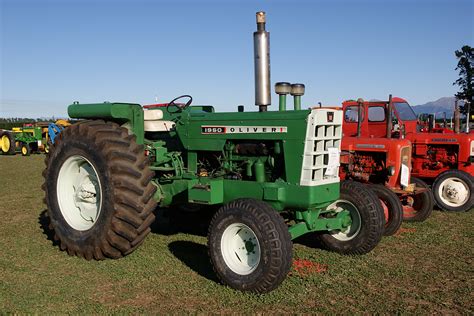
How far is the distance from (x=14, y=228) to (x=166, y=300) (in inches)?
148

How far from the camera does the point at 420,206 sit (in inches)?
295

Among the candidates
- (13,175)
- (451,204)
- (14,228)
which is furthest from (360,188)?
(13,175)

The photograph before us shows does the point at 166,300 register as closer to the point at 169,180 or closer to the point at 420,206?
the point at 169,180

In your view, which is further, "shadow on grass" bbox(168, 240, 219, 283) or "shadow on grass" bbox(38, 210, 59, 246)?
"shadow on grass" bbox(38, 210, 59, 246)

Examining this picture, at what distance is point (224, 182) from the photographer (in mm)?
4941

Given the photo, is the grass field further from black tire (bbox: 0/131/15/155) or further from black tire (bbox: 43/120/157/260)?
black tire (bbox: 0/131/15/155)

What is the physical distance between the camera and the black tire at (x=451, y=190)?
844cm

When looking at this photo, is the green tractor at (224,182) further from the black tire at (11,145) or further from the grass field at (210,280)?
the black tire at (11,145)

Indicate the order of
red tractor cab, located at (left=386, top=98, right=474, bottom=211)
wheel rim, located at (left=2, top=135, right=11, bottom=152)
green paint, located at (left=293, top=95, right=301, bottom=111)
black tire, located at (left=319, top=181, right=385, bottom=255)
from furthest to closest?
wheel rim, located at (left=2, top=135, right=11, bottom=152) < red tractor cab, located at (left=386, top=98, right=474, bottom=211) < black tire, located at (left=319, top=181, right=385, bottom=255) < green paint, located at (left=293, top=95, right=301, bottom=111)

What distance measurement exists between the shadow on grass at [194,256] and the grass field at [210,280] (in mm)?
11

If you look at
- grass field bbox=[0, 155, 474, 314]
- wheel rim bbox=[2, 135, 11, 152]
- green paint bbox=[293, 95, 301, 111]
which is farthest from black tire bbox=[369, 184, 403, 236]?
wheel rim bbox=[2, 135, 11, 152]

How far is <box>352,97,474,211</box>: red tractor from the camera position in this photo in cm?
870

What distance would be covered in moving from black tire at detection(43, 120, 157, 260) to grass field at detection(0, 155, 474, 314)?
0.24 m

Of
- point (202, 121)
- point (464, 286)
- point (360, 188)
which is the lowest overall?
point (464, 286)
